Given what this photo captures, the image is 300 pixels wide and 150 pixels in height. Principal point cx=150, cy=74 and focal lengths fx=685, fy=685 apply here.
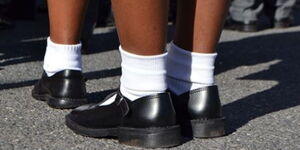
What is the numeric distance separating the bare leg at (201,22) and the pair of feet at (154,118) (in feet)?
0.40

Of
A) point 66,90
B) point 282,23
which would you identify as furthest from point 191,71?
point 282,23

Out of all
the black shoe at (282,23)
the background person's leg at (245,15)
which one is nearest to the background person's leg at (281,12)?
the black shoe at (282,23)

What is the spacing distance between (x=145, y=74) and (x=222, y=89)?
0.87 meters

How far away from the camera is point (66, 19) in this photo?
2.05 meters

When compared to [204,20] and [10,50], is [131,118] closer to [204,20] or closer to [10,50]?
[204,20]

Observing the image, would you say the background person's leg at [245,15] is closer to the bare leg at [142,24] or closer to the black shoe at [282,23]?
the black shoe at [282,23]

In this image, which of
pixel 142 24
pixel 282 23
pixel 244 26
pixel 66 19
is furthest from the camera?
pixel 282 23

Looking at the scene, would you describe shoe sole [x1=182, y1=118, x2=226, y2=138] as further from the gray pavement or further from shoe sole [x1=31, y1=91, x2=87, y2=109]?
shoe sole [x1=31, y1=91, x2=87, y2=109]

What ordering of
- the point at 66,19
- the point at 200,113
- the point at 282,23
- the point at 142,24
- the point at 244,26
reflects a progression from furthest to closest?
the point at 282,23
the point at 244,26
the point at 66,19
the point at 200,113
the point at 142,24

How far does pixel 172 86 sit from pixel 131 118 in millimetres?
204

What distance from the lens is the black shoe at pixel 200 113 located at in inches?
72.6

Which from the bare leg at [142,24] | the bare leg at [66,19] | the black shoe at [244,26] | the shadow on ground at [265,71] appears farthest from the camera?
the black shoe at [244,26]

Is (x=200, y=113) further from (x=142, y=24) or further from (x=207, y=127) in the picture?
(x=142, y=24)

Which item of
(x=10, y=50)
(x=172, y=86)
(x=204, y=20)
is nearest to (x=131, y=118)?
(x=172, y=86)
